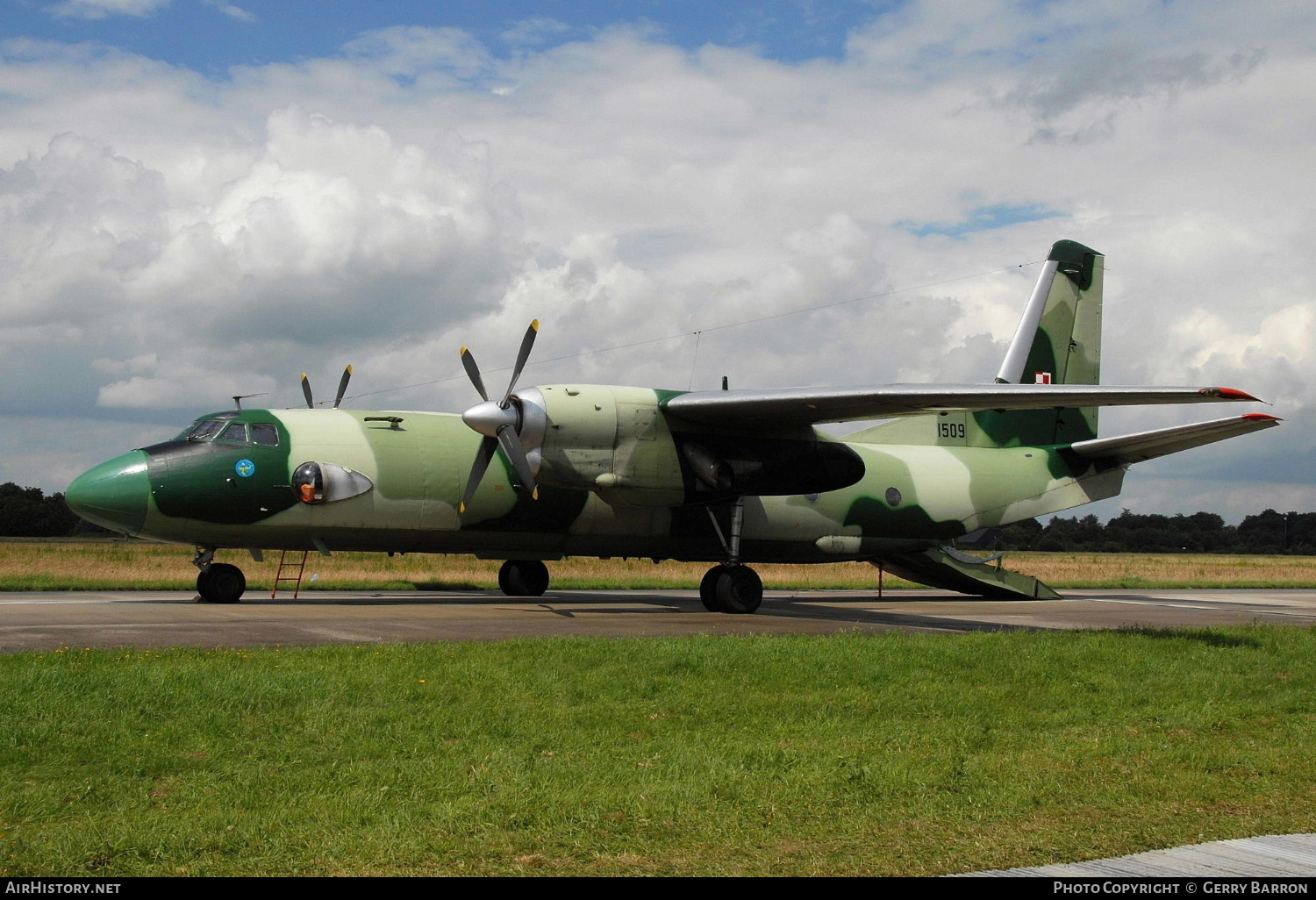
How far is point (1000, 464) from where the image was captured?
1043 inches

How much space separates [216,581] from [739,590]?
9.65 metres

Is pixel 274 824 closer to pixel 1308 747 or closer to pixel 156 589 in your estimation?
pixel 1308 747

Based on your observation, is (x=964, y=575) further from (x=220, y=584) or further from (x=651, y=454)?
(x=220, y=584)

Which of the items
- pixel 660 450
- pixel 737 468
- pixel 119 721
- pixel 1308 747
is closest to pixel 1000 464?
pixel 737 468

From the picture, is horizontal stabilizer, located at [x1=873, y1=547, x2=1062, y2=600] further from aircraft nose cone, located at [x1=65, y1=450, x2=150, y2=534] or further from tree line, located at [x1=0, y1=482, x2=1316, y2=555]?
tree line, located at [x1=0, y1=482, x2=1316, y2=555]

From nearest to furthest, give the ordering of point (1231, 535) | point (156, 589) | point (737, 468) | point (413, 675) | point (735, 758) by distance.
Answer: point (735, 758)
point (413, 675)
point (737, 468)
point (156, 589)
point (1231, 535)

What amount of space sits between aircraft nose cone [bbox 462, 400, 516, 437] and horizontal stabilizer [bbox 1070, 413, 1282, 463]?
13682mm

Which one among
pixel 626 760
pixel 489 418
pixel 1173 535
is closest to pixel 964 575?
pixel 489 418

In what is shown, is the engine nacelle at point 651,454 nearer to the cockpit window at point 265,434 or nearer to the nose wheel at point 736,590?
the nose wheel at point 736,590

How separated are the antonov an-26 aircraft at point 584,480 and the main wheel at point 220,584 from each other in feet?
0.11

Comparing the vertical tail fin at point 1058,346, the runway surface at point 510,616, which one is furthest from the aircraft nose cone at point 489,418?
the vertical tail fin at point 1058,346

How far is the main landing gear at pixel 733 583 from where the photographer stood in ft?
68.9

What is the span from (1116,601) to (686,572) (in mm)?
16020

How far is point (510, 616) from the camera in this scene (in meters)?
18.6
